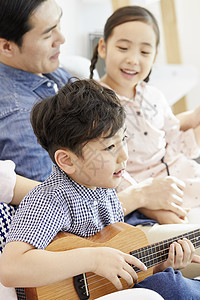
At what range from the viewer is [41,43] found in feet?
4.38

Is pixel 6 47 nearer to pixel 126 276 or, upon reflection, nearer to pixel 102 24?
pixel 126 276

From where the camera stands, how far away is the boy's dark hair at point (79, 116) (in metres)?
0.94

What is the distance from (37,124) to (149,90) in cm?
67

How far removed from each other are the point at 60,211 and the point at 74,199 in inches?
2.0

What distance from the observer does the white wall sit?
2627mm

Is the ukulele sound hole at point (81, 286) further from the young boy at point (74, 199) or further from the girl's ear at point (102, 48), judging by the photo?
the girl's ear at point (102, 48)

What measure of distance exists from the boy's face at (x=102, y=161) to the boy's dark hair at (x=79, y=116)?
0.02 meters

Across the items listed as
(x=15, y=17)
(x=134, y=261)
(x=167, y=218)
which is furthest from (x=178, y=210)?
(x=15, y=17)

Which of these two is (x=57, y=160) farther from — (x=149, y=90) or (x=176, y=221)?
(x=149, y=90)

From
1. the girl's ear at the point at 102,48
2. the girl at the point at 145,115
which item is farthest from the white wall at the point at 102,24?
the girl at the point at 145,115

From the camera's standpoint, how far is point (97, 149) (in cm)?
95

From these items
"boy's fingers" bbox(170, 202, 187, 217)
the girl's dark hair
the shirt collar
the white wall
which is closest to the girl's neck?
the girl's dark hair

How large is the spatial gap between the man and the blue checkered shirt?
0.23 m

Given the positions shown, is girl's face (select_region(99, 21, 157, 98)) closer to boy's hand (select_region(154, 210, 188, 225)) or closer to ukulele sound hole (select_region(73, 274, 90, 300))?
boy's hand (select_region(154, 210, 188, 225))
